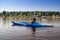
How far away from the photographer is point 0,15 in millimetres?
49156

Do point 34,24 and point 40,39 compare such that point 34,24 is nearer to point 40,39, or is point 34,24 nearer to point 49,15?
point 40,39

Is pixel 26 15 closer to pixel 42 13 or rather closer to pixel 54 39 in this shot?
pixel 42 13

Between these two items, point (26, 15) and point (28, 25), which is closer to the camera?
point (28, 25)

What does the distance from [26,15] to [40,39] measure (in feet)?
136

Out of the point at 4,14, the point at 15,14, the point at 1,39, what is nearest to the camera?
the point at 1,39

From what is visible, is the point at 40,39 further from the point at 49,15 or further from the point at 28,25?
the point at 49,15

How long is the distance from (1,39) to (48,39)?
5.80 ft

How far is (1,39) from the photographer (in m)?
7.37

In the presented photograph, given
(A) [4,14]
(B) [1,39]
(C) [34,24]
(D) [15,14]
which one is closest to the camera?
(B) [1,39]

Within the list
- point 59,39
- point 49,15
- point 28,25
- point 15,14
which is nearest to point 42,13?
point 49,15

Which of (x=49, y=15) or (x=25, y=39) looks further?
(x=49, y=15)

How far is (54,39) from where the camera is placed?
7.61m

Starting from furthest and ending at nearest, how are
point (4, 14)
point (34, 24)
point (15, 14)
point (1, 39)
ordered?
point (15, 14) < point (4, 14) < point (34, 24) < point (1, 39)

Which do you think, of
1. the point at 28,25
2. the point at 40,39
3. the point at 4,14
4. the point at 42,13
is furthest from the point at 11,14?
the point at 40,39
